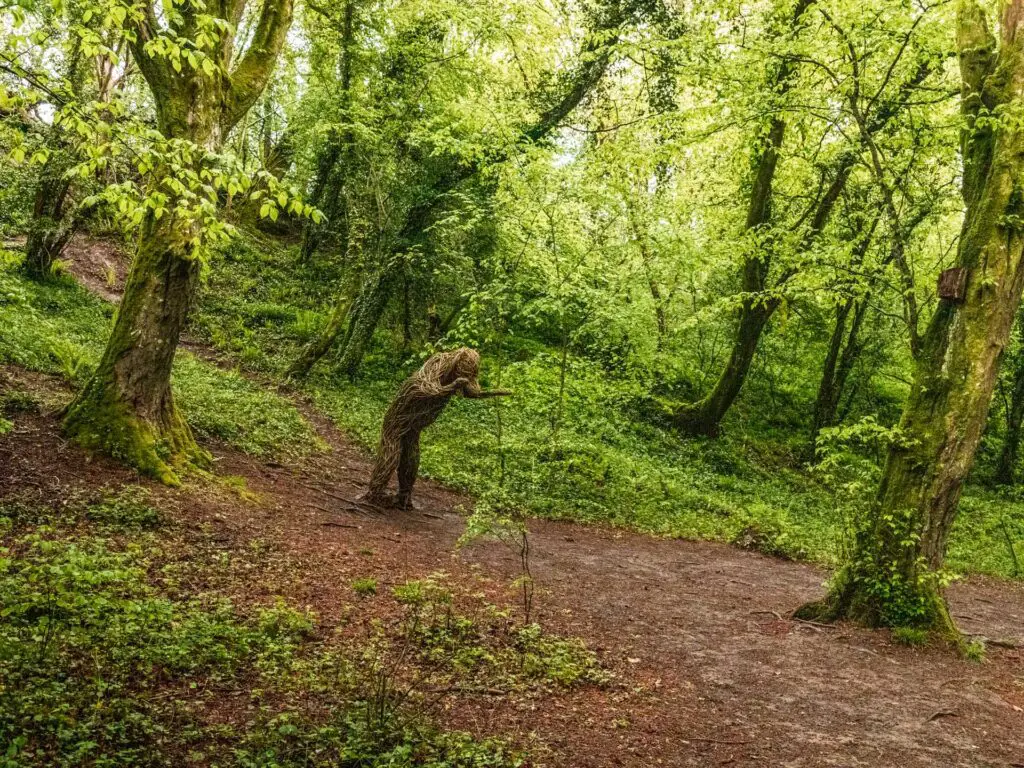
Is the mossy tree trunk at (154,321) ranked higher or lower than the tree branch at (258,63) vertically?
lower

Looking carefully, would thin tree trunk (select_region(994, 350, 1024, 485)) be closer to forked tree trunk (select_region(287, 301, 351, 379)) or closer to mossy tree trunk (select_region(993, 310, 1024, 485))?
mossy tree trunk (select_region(993, 310, 1024, 485))

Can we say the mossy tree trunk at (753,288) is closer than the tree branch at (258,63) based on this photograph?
No

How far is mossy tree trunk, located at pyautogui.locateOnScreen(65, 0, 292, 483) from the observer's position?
7188 mm

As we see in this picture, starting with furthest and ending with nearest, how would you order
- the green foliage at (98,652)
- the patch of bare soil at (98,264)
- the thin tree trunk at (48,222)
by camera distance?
the patch of bare soil at (98,264), the thin tree trunk at (48,222), the green foliage at (98,652)

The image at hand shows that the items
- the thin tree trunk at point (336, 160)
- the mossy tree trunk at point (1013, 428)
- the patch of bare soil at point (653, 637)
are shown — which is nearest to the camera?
the patch of bare soil at point (653, 637)

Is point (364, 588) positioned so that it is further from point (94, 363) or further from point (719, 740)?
point (94, 363)

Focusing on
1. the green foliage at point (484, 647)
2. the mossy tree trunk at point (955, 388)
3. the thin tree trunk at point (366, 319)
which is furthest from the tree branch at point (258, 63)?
the thin tree trunk at point (366, 319)

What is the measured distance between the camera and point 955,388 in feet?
23.1

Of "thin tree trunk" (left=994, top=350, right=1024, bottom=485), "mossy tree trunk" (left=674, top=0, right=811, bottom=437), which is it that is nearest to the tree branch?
"mossy tree trunk" (left=674, top=0, right=811, bottom=437)

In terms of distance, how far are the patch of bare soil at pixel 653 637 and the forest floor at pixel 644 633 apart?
23 mm

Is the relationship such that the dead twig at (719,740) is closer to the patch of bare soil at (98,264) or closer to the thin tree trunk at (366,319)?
the thin tree trunk at (366,319)

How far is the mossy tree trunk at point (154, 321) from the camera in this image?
23.6 ft

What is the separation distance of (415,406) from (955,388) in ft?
20.4

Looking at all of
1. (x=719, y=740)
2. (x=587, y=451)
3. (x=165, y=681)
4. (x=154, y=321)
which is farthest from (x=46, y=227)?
(x=719, y=740)
